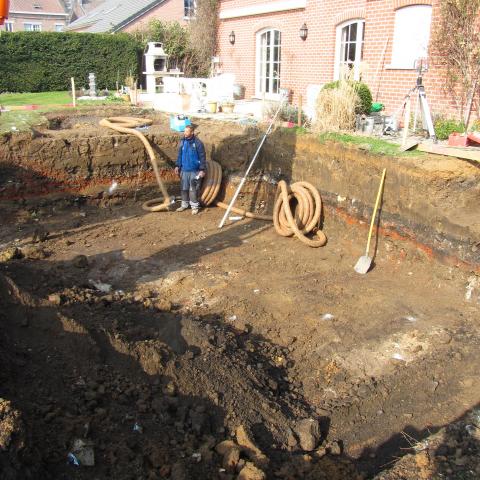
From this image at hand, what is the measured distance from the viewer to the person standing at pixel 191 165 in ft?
32.8

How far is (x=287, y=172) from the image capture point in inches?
395

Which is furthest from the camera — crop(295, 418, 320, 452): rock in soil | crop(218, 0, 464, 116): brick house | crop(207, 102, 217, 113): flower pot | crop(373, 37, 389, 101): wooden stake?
crop(207, 102, 217, 113): flower pot

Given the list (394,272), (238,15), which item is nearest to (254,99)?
(238,15)

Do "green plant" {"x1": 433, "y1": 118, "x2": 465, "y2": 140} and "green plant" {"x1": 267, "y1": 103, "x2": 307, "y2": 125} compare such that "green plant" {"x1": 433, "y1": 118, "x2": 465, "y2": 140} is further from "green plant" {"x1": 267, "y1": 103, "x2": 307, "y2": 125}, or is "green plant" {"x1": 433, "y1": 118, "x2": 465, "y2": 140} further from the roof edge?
the roof edge

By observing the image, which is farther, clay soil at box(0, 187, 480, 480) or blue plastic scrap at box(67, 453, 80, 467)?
clay soil at box(0, 187, 480, 480)

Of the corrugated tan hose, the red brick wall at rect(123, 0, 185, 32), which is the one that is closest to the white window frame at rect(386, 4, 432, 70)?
the corrugated tan hose

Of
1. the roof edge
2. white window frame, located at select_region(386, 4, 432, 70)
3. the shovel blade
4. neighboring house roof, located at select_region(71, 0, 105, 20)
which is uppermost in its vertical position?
neighboring house roof, located at select_region(71, 0, 105, 20)

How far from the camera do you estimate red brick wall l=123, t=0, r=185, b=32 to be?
27453mm

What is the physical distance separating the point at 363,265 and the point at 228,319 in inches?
94.5

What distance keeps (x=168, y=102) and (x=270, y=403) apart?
12.2 metres

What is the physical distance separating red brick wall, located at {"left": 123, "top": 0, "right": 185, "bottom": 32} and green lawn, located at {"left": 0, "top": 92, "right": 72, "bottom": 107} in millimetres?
8372

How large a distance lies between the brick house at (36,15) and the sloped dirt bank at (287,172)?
3913 cm

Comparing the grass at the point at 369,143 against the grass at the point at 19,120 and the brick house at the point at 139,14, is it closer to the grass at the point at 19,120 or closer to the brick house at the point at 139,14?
the grass at the point at 19,120

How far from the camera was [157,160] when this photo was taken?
36.7 ft
